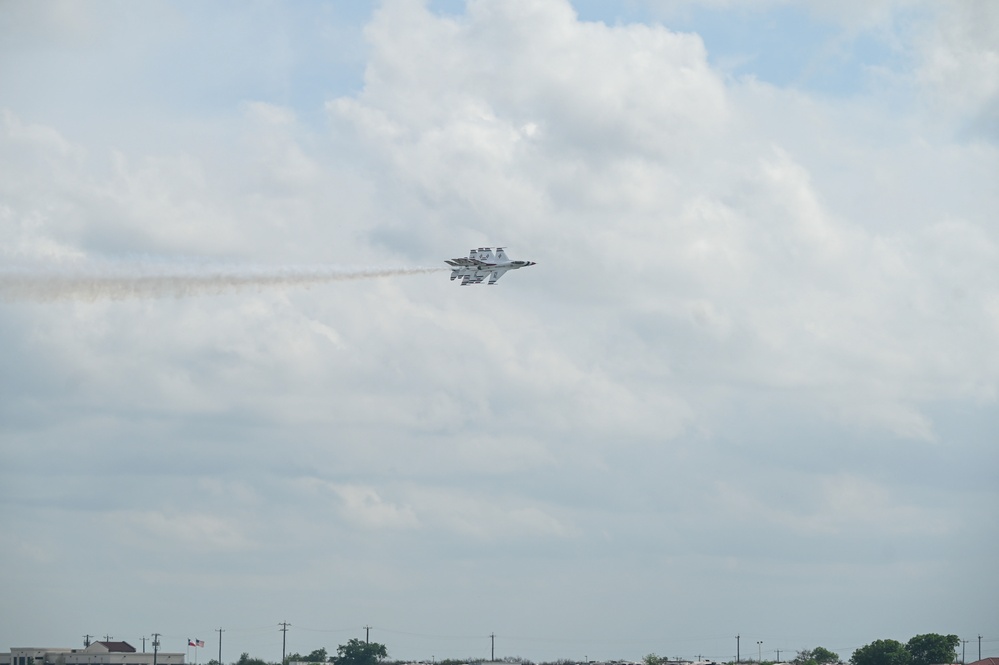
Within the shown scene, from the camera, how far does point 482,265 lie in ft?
472

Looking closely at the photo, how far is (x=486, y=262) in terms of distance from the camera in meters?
144

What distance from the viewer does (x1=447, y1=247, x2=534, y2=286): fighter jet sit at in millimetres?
143750

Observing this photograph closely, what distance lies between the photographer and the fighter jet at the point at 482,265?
14375 centimetres
